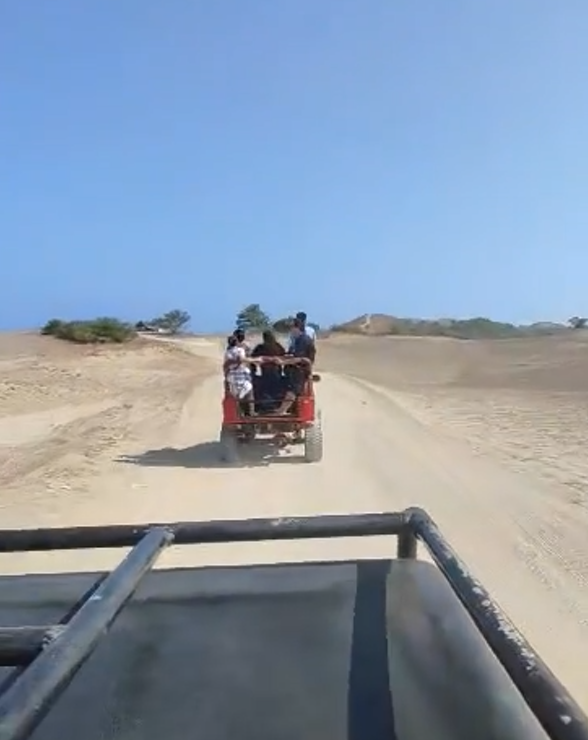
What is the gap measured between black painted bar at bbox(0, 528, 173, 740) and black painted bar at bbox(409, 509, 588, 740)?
0.68 metres

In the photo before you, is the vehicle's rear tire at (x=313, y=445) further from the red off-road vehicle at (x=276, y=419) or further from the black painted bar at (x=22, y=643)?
the black painted bar at (x=22, y=643)

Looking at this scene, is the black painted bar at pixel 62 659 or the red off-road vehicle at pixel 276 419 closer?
the black painted bar at pixel 62 659

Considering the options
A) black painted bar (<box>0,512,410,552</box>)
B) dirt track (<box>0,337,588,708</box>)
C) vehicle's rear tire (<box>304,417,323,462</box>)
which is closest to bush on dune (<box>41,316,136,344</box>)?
dirt track (<box>0,337,588,708</box>)

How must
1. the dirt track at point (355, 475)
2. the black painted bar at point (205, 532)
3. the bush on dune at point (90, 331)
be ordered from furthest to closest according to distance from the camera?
1. the bush on dune at point (90, 331)
2. the dirt track at point (355, 475)
3. the black painted bar at point (205, 532)

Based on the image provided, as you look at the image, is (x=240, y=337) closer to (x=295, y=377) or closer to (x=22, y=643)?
(x=295, y=377)

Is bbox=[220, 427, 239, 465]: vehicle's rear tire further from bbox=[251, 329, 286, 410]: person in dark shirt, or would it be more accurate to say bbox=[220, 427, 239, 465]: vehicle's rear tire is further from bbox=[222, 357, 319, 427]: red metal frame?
bbox=[251, 329, 286, 410]: person in dark shirt

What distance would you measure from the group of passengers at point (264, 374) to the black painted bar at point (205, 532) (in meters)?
10.3

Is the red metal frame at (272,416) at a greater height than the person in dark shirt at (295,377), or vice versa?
the person in dark shirt at (295,377)

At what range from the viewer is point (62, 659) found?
4.75ft

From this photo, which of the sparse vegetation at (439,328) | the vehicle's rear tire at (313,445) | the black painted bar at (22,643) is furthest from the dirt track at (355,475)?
the sparse vegetation at (439,328)

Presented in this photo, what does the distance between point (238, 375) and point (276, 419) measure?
2.73 ft

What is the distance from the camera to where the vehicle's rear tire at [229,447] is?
12.4 metres


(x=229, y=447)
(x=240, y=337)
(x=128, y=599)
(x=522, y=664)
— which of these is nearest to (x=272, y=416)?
(x=229, y=447)

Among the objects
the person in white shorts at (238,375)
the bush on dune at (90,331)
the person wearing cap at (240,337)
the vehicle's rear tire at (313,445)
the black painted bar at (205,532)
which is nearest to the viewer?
the black painted bar at (205,532)
